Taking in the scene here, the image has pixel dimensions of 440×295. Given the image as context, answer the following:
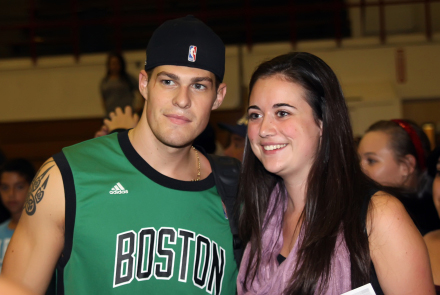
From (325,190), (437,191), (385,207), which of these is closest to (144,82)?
(325,190)

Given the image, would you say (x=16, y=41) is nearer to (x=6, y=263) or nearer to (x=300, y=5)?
(x=300, y=5)

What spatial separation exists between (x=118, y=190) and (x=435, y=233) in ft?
5.30

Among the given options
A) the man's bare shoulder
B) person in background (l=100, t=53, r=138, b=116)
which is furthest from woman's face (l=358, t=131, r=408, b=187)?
person in background (l=100, t=53, r=138, b=116)

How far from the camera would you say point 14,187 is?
11.6 feet

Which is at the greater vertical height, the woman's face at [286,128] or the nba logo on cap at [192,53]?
the nba logo on cap at [192,53]

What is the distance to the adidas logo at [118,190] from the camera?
183cm

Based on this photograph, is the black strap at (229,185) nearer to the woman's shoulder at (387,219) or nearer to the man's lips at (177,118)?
the man's lips at (177,118)

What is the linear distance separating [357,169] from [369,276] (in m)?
0.41

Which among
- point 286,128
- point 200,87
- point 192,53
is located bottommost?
point 286,128

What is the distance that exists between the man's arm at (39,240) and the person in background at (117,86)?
402cm

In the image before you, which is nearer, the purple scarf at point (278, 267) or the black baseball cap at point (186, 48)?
the purple scarf at point (278, 267)

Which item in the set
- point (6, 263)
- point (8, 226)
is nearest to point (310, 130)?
point (6, 263)

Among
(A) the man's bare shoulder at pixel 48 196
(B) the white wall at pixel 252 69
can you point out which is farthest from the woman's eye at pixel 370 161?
(B) the white wall at pixel 252 69

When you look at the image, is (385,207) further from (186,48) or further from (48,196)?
(48,196)
